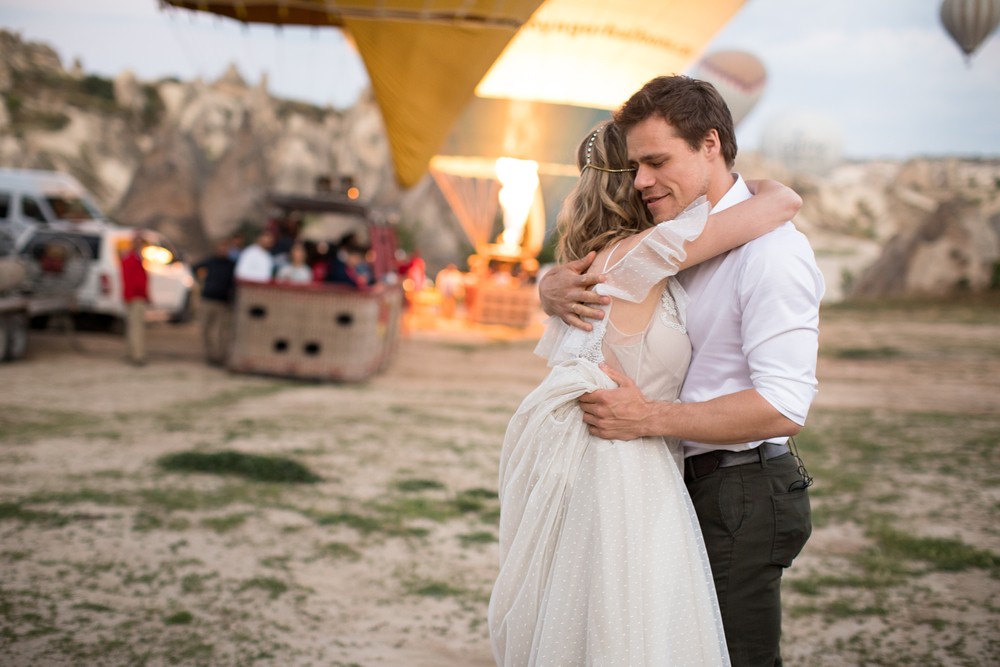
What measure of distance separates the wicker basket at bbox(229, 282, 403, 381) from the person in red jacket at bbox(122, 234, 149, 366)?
1.36 meters

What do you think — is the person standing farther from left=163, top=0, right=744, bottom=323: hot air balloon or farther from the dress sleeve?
the dress sleeve

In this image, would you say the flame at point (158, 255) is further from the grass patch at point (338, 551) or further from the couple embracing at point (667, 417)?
the couple embracing at point (667, 417)

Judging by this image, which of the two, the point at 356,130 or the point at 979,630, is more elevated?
the point at 356,130

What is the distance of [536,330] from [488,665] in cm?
1750

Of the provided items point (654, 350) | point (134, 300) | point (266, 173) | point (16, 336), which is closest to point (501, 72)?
point (134, 300)

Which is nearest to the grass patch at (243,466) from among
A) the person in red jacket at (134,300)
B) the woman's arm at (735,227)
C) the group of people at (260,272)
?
the group of people at (260,272)

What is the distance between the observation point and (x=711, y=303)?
2.28m

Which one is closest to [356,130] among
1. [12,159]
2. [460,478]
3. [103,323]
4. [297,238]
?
[12,159]

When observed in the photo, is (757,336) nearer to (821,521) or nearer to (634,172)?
(634,172)

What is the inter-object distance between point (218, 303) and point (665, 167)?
10615 millimetres

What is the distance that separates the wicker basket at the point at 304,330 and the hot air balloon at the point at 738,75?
2035cm

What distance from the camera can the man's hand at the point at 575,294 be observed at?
91.9 inches

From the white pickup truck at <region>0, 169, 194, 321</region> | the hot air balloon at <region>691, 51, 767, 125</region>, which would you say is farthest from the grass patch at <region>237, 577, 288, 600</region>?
the hot air balloon at <region>691, 51, 767, 125</region>

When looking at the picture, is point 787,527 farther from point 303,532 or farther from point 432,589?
point 303,532
